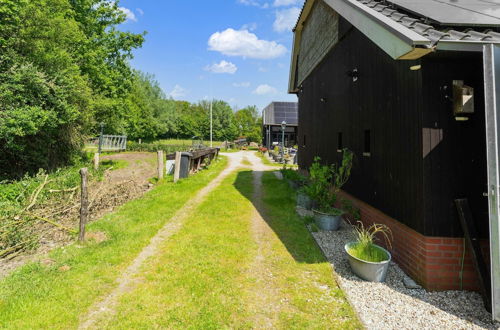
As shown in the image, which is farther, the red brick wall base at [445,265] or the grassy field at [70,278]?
the red brick wall base at [445,265]

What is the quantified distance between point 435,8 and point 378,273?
4520 mm

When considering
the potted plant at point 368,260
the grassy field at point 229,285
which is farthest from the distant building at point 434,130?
the grassy field at point 229,285

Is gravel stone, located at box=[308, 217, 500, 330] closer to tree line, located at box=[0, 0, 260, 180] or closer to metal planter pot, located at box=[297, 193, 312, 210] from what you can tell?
metal planter pot, located at box=[297, 193, 312, 210]

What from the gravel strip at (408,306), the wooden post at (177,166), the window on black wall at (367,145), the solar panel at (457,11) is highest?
the solar panel at (457,11)

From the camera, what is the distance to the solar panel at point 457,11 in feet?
12.5

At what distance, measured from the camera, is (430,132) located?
3908mm

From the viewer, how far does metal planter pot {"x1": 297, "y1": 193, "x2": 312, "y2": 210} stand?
8.62 meters

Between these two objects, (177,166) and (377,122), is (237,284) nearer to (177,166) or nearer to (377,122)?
(377,122)

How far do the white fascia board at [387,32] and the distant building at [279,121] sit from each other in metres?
31.7

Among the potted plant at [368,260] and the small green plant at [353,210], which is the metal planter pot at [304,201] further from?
the potted plant at [368,260]

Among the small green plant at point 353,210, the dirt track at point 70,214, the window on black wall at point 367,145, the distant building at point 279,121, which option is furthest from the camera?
the distant building at point 279,121

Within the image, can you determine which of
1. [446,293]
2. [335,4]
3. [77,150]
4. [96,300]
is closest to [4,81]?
[77,150]

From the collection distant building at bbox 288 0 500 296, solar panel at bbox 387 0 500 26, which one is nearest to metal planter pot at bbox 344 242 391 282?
distant building at bbox 288 0 500 296

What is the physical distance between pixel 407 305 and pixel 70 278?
16.7 ft
